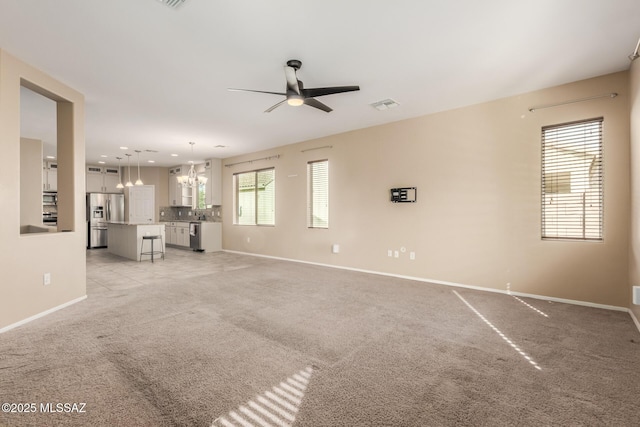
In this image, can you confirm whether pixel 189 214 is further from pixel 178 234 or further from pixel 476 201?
pixel 476 201

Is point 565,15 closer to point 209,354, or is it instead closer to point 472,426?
point 472,426

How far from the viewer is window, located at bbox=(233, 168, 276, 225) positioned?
27.2 ft

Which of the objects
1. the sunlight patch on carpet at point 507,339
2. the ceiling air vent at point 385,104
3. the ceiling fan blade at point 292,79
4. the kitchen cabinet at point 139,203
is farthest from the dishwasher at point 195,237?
the sunlight patch on carpet at point 507,339

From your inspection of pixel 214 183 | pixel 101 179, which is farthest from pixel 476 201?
pixel 101 179

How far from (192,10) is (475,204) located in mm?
4571

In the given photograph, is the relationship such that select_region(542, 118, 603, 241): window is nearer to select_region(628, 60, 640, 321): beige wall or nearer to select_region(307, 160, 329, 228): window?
select_region(628, 60, 640, 321): beige wall

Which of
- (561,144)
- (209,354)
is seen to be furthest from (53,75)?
(561,144)

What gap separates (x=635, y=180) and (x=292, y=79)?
4.00 meters

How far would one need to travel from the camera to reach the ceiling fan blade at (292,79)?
320 centimetres

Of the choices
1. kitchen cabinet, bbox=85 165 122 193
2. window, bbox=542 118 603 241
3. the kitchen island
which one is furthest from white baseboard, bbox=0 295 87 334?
kitchen cabinet, bbox=85 165 122 193

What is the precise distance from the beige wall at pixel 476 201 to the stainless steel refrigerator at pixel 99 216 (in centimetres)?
760

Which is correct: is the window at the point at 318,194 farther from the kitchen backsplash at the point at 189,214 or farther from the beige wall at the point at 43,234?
the beige wall at the point at 43,234

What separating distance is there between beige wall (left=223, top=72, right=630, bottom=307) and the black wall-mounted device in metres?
0.09

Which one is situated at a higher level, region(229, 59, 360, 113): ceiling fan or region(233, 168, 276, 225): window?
region(229, 59, 360, 113): ceiling fan
